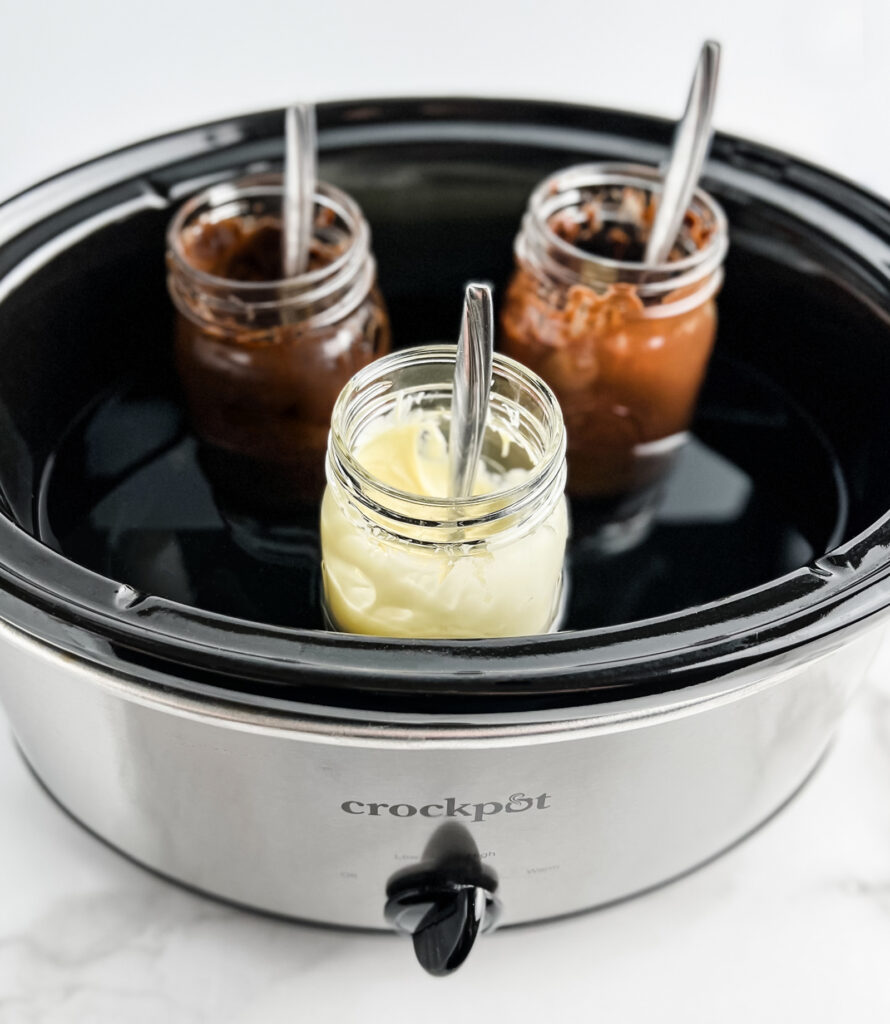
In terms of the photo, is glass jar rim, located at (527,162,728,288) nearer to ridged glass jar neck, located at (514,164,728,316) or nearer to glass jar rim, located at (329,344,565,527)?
ridged glass jar neck, located at (514,164,728,316)

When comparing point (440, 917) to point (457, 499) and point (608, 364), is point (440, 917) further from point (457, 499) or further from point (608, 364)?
point (608, 364)

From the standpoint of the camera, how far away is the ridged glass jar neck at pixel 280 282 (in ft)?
2.22

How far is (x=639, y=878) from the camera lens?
2.23 ft

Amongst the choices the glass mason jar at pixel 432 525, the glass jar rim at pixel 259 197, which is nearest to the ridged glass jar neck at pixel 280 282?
the glass jar rim at pixel 259 197

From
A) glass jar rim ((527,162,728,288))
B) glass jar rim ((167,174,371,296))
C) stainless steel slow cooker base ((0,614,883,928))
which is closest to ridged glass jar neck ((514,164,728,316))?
glass jar rim ((527,162,728,288))

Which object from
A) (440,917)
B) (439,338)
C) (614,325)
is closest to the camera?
(440,917)

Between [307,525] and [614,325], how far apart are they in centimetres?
22

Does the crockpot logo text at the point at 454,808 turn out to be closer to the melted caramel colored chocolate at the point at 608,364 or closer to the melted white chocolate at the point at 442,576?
the melted white chocolate at the point at 442,576

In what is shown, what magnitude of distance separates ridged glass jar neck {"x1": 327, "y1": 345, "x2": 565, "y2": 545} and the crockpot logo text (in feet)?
0.41

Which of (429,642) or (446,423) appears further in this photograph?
(446,423)

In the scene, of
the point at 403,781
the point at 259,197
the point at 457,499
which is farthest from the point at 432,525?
the point at 259,197

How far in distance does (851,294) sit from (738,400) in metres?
0.11

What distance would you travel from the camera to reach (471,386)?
1.75ft

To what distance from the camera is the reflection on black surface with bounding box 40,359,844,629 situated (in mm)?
689
